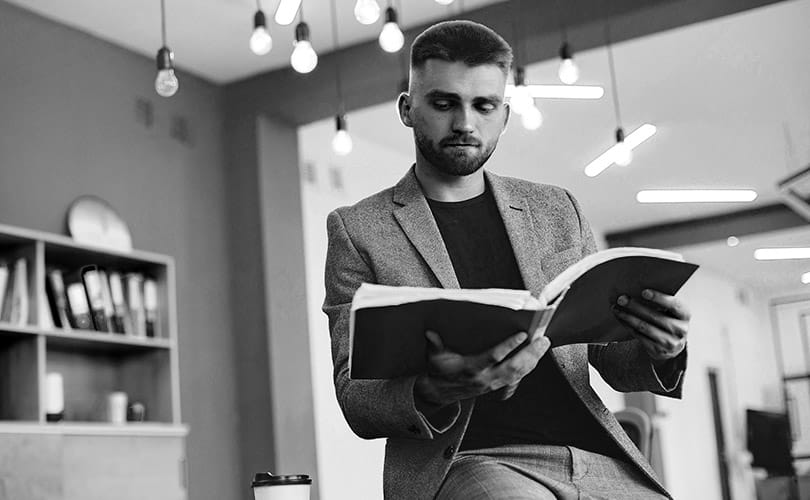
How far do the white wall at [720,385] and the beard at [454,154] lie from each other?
9.06 meters

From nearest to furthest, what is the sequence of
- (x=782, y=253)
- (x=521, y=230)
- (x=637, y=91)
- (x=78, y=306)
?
(x=521, y=230) → (x=78, y=306) → (x=637, y=91) → (x=782, y=253)

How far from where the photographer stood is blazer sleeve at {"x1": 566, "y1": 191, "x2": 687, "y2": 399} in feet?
5.39

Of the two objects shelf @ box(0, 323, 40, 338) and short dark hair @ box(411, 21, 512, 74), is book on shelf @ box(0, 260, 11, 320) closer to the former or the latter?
shelf @ box(0, 323, 40, 338)

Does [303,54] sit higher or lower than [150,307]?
higher

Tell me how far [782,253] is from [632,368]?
10279 mm

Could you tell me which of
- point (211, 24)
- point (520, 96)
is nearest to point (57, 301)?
point (211, 24)

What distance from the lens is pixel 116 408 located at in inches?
177

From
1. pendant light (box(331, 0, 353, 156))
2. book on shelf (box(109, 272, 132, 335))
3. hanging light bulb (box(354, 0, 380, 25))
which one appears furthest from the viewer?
pendant light (box(331, 0, 353, 156))

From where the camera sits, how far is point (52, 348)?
4453mm

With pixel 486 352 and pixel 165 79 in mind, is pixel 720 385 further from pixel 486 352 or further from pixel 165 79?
pixel 486 352

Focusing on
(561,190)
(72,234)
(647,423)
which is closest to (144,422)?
(72,234)

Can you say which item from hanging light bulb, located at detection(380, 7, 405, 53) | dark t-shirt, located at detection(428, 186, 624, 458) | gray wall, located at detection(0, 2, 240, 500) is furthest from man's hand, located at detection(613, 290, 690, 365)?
gray wall, located at detection(0, 2, 240, 500)

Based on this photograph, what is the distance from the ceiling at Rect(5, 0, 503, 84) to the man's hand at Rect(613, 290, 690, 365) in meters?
3.66

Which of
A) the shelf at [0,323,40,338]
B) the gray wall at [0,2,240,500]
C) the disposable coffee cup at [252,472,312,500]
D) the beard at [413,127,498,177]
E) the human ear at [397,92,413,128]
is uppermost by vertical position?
the gray wall at [0,2,240,500]
